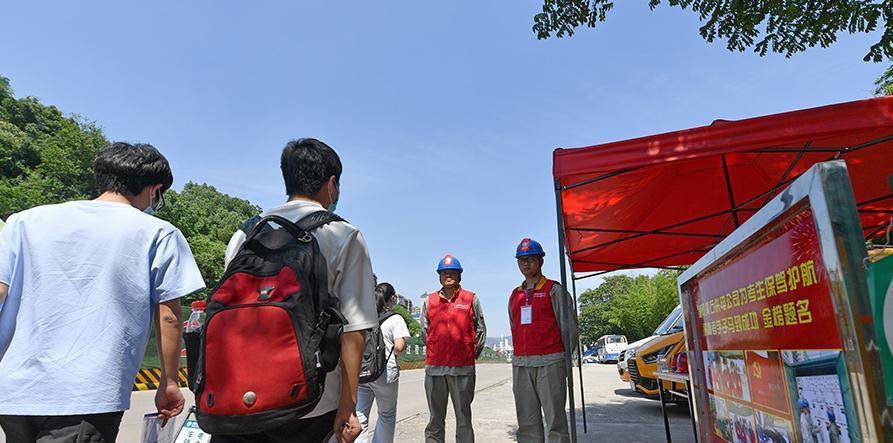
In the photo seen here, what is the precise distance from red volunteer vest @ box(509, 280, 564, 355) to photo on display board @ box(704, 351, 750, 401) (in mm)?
2097

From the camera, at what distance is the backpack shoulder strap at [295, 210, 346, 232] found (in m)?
1.72

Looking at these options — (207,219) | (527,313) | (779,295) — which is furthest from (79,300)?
(207,219)

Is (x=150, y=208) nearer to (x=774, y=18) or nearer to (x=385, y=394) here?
(x=385, y=394)

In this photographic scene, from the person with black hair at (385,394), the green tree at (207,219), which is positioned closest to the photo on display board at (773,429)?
the person with black hair at (385,394)

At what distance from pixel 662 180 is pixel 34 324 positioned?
5.19 meters

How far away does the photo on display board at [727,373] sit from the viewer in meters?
1.94

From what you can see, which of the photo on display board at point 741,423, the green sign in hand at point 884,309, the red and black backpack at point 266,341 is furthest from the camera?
the photo on display board at point 741,423

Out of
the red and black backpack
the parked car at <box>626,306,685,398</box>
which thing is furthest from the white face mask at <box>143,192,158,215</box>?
the parked car at <box>626,306,685,398</box>

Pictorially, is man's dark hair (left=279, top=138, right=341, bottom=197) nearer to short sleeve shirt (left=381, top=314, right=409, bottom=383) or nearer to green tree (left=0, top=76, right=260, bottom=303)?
short sleeve shirt (left=381, top=314, right=409, bottom=383)

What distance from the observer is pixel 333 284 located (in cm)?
174

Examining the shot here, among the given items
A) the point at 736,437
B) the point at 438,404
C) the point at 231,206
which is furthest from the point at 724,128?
the point at 231,206

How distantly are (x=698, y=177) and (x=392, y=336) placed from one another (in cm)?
366

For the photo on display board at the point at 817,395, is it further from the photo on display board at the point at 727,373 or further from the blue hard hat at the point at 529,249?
the blue hard hat at the point at 529,249

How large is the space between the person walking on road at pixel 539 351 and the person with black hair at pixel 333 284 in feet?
9.13
